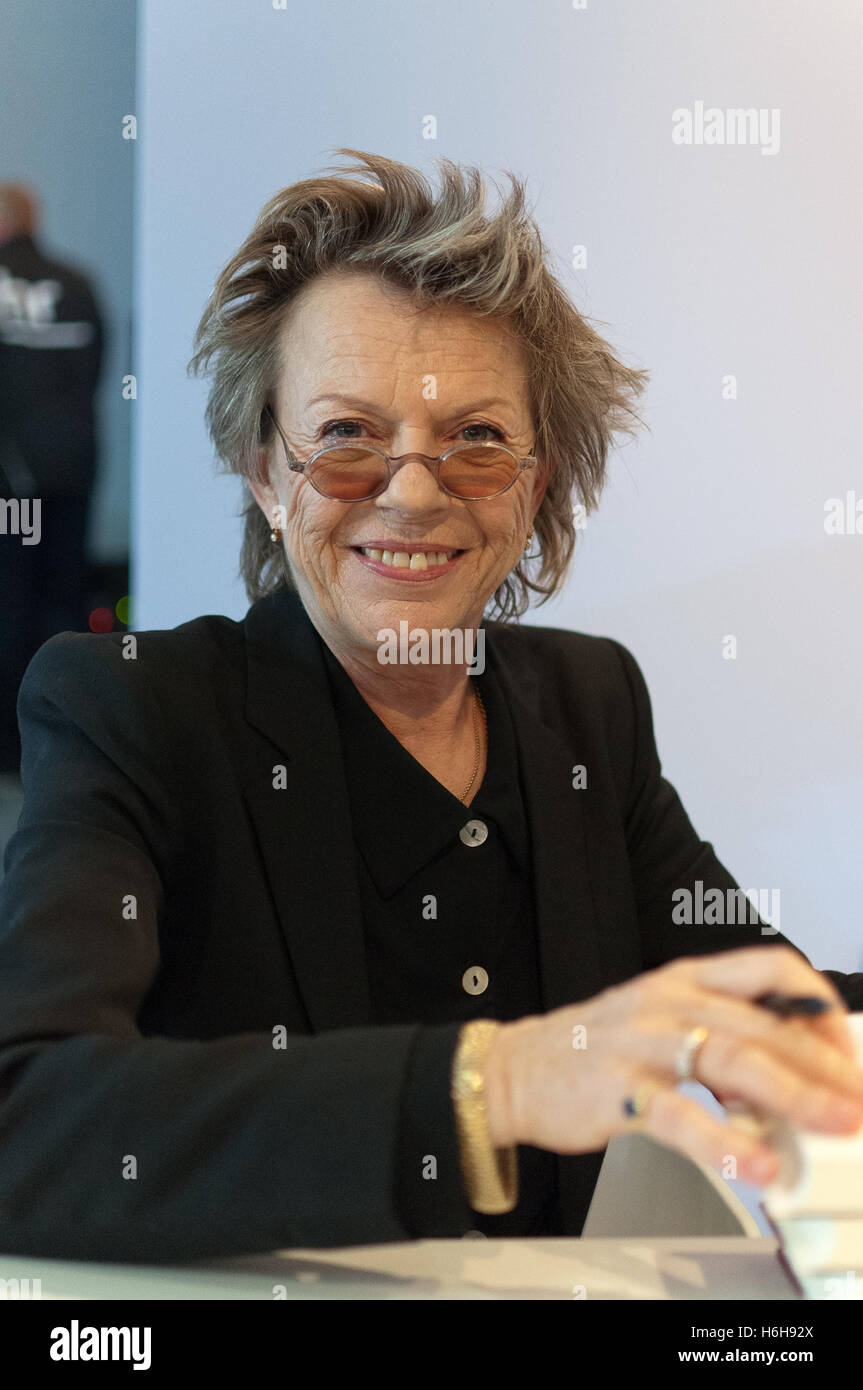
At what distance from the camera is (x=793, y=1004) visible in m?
0.73

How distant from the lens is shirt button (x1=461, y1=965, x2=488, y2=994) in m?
1.39

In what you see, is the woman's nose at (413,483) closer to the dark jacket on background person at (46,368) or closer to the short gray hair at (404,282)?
the short gray hair at (404,282)

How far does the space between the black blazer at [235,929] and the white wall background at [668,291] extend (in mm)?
650

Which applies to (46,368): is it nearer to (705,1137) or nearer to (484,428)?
(484,428)

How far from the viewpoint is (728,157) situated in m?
2.25

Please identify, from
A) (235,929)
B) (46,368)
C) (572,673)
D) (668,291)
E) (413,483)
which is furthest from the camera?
(46,368)

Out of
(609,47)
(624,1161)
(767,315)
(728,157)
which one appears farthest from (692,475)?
(624,1161)

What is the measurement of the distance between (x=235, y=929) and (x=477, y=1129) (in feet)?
1.77

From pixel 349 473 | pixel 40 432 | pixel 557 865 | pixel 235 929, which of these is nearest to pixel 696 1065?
pixel 235 929

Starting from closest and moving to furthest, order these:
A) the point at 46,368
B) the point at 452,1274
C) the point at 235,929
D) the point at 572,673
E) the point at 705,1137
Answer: the point at 705,1137
the point at 452,1274
the point at 235,929
the point at 572,673
the point at 46,368

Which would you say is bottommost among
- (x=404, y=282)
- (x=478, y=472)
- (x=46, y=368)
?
(x=478, y=472)

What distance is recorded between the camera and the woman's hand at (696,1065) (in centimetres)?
69

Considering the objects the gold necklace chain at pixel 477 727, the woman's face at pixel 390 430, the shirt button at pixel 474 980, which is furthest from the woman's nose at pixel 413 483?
the shirt button at pixel 474 980

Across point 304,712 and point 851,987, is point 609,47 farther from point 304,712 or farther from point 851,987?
point 851,987
